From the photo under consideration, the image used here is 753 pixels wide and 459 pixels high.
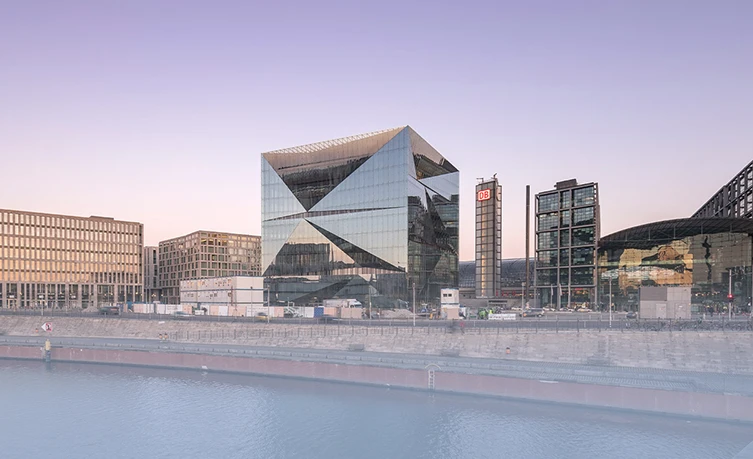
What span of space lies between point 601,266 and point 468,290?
60246 mm

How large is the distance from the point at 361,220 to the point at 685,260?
269ft

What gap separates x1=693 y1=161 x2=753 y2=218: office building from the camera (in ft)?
448

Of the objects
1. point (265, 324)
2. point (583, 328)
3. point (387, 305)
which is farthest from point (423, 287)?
point (583, 328)

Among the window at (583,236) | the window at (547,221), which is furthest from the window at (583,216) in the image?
the window at (547,221)

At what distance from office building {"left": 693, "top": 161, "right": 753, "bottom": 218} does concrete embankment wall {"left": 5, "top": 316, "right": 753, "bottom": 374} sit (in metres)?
99.9

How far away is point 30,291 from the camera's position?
554 feet

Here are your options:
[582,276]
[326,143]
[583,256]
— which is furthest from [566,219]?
[326,143]

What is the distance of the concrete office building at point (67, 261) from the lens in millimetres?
167125

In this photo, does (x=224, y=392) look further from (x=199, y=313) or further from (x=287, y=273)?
(x=287, y=273)

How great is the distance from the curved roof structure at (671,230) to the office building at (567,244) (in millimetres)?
6282

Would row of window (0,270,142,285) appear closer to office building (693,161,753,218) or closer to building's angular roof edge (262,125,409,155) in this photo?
building's angular roof edge (262,125,409,155)

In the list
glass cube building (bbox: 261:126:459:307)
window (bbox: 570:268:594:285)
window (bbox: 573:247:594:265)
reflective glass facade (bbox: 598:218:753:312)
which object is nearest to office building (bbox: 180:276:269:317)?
glass cube building (bbox: 261:126:459:307)

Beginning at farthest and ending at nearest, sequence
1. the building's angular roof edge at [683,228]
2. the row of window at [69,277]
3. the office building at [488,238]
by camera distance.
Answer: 1. the row of window at [69,277]
2. the office building at [488,238]
3. the building's angular roof edge at [683,228]

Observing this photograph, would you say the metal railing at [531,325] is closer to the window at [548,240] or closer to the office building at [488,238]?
the window at [548,240]
